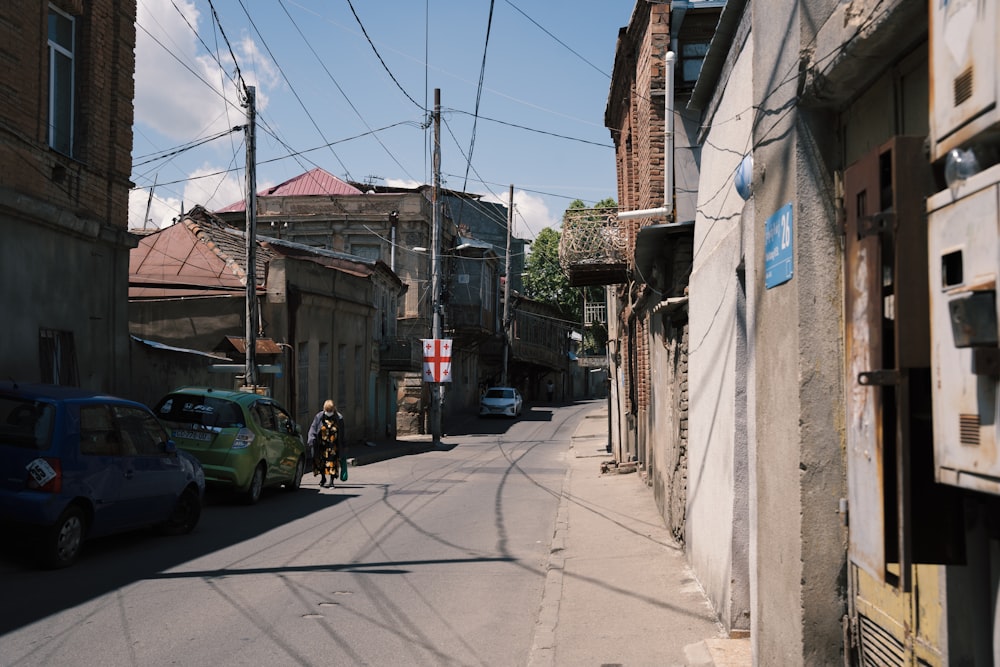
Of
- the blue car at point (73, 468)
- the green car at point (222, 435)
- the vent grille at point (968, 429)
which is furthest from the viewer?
the green car at point (222, 435)

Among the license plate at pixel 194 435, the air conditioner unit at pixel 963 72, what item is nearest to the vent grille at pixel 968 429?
the air conditioner unit at pixel 963 72

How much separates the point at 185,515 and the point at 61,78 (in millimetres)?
7670

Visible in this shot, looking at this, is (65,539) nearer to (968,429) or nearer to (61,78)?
(968,429)

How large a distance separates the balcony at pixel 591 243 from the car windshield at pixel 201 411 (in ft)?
19.2

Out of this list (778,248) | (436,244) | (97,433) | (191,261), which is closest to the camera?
(778,248)

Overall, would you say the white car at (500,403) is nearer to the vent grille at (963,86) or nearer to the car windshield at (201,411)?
the car windshield at (201,411)

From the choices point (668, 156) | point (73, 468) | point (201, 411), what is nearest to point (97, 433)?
point (73, 468)

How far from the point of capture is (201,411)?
49.2ft

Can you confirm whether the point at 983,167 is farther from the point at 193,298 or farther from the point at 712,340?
the point at 193,298

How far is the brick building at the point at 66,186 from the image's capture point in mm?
13320

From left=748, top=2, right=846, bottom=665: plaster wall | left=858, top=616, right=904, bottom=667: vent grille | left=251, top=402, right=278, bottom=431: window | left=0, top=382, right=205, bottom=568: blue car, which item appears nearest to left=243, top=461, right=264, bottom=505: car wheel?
left=251, top=402, right=278, bottom=431: window

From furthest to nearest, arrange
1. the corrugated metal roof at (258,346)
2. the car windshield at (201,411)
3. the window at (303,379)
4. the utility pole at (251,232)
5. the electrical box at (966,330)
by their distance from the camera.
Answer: the window at (303,379)
the corrugated metal roof at (258,346)
the utility pole at (251,232)
the car windshield at (201,411)
the electrical box at (966,330)

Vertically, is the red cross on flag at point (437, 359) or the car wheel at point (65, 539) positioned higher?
the red cross on flag at point (437, 359)

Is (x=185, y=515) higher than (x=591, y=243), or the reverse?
(x=591, y=243)
